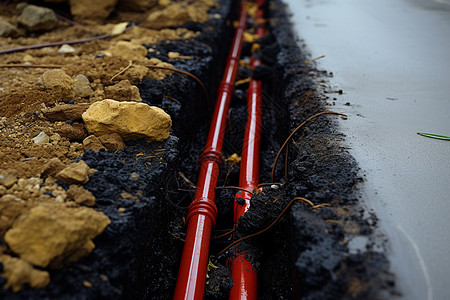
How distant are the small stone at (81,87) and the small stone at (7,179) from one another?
34.6 inches

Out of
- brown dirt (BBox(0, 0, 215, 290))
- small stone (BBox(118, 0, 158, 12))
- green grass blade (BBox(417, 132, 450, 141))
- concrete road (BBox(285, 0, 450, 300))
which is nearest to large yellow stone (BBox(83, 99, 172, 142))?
brown dirt (BBox(0, 0, 215, 290))

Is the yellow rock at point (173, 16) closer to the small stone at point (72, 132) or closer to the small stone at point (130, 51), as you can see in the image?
the small stone at point (130, 51)

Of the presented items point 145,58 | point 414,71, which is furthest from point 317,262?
point 145,58

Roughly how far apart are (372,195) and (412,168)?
0.35 meters

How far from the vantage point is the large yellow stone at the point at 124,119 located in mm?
1923

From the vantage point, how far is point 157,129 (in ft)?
6.70

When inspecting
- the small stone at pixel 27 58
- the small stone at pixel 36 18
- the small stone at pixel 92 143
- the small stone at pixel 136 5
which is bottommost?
the small stone at pixel 92 143

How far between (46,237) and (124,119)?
87 cm

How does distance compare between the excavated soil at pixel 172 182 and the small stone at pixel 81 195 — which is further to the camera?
the small stone at pixel 81 195

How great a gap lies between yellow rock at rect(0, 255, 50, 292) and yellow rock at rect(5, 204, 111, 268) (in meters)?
0.03

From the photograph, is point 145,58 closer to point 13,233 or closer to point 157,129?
point 157,129

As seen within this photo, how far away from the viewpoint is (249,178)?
2.35 meters

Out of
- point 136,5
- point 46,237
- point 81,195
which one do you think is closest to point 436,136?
point 81,195

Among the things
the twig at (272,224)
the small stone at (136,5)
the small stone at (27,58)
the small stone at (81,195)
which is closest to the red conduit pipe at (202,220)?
the twig at (272,224)
